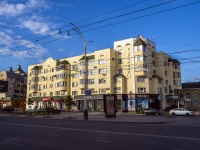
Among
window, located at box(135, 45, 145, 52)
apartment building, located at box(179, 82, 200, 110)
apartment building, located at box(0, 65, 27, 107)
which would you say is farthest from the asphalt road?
apartment building, located at box(0, 65, 27, 107)

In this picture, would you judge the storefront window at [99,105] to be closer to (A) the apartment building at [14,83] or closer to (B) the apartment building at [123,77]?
(B) the apartment building at [123,77]

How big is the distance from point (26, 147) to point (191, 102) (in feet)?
202

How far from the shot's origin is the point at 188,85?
75000mm

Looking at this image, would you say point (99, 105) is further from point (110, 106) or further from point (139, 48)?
point (110, 106)

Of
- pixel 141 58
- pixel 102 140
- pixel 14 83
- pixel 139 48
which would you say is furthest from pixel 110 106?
pixel 14 83

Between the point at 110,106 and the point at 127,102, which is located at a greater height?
the point at 110,106

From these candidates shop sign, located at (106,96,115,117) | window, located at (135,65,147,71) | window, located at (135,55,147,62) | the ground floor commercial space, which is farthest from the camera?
window, located at (135,55,147,62)

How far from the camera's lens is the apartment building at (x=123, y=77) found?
56.6 metres

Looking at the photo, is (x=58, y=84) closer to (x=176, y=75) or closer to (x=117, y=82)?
(x=117, y=82)

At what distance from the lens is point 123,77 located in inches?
2307

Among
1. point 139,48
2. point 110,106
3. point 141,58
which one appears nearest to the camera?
point 110,106

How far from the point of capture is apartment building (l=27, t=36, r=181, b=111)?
56.6 meters

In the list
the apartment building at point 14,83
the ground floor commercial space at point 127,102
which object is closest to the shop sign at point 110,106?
the ground floor commercial space at point 127,102

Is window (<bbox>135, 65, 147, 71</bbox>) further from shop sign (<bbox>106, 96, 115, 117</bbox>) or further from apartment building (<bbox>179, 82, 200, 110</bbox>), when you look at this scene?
shop sign (<bbox>106, 96, 115, 117</bbox>)
